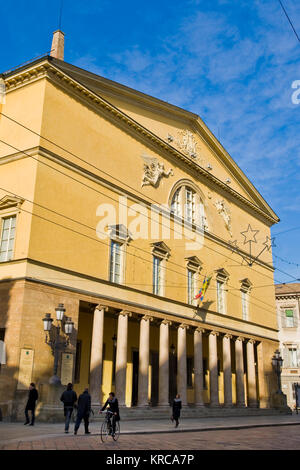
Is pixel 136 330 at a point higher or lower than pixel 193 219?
lower

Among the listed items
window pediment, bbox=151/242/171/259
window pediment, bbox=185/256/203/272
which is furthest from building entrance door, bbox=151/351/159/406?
window pediment, bbox=151/242/171/259

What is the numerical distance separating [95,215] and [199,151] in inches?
514

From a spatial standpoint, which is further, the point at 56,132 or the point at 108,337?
the point at 108,337

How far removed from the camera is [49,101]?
72.3 ft

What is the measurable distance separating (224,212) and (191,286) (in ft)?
26.5

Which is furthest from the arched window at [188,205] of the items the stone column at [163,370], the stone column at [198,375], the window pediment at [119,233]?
the stone column at [198,375]

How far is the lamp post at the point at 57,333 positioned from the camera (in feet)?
60.4

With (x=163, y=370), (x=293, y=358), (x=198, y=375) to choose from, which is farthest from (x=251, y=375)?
(x=293, y=358)

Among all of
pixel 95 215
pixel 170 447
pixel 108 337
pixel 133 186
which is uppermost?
pixel 133 186

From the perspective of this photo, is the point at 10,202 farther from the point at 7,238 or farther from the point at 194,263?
the point at 194,263

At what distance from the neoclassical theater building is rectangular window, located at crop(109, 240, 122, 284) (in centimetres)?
7

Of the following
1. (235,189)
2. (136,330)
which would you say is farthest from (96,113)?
(235,189)

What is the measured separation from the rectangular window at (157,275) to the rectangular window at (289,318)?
100ft
